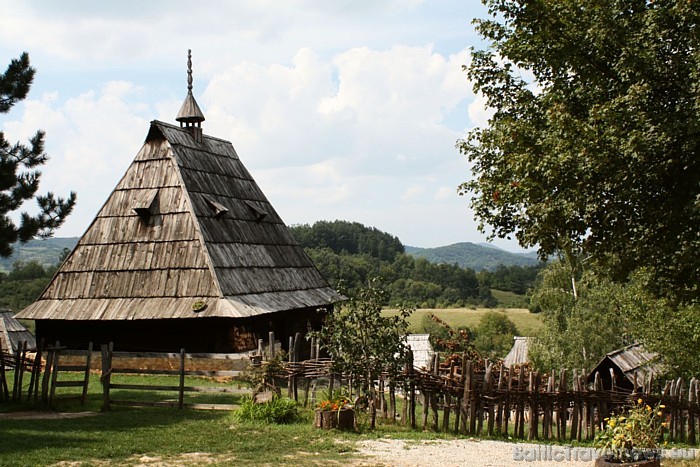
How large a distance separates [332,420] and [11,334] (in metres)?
24.9

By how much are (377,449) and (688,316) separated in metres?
13.3

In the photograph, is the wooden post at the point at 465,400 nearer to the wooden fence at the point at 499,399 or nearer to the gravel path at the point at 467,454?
the wooden fence at the point at 499,399

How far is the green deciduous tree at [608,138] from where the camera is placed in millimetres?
13742

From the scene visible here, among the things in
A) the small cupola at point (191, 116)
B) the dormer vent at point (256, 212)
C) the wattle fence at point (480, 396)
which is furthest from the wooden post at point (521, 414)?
the small cupola at point (191, 116)

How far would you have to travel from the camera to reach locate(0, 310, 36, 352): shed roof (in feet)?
106

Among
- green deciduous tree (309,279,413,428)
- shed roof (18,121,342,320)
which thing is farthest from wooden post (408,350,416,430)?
shed roof (18,121,342,320)

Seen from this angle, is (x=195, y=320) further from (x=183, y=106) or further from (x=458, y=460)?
(x=458, y=460)

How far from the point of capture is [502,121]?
17.0 meters

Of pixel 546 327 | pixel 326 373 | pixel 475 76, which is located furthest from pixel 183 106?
pixel 546 327

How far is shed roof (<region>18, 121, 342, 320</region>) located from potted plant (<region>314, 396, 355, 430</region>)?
7.46m

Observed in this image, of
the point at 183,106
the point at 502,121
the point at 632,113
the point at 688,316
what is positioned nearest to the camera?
the point at 632,113

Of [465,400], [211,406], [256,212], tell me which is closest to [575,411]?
[465,400]

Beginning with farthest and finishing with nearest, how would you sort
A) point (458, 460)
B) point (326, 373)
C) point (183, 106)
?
point (183, 106) < point (326, 373) < point (458, 460)

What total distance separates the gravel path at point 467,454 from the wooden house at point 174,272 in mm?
9184
